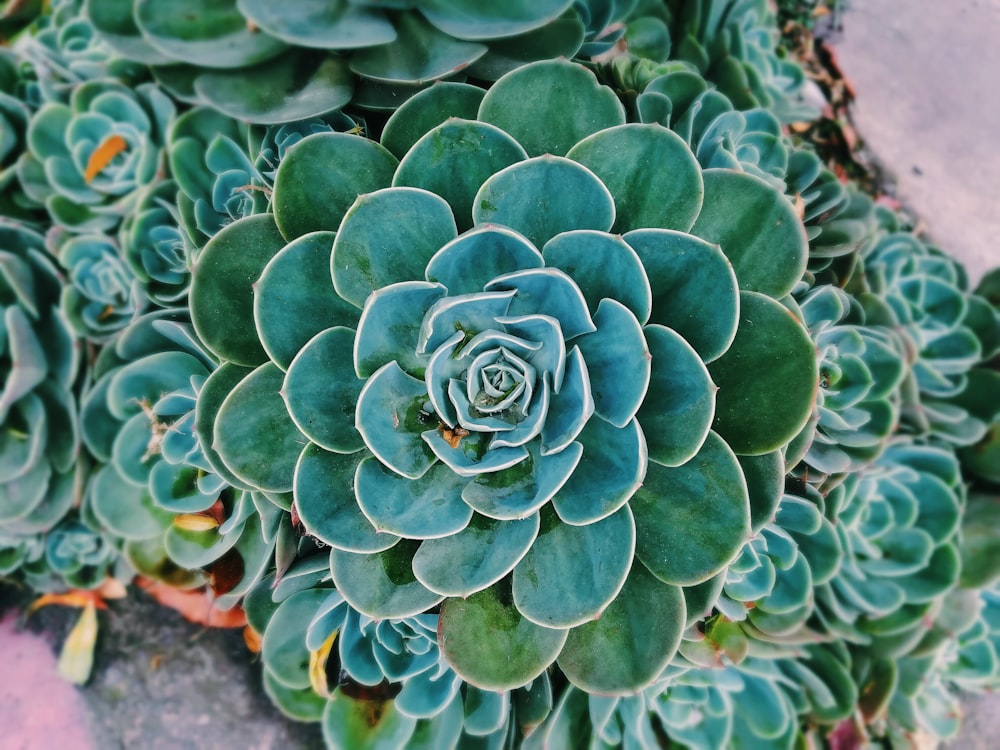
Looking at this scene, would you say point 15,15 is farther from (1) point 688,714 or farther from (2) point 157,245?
(1) point 688,714

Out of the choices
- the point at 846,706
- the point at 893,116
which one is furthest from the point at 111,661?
the point at 893,116

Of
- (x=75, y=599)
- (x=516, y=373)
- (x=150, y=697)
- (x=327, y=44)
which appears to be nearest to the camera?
(x=516, y=373)

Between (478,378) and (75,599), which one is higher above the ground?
(478,378)

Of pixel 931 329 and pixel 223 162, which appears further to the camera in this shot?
pixel 931 329

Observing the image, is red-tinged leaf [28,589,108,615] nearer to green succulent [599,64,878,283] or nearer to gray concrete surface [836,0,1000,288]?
green succulent [599,64,878,283]

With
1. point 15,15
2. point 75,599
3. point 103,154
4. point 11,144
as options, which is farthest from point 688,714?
point 15,15

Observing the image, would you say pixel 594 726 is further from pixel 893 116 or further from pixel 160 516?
pixel 893 116

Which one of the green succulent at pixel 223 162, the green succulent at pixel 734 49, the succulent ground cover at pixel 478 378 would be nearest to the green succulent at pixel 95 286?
the succulent ground cover at pixel 478 378
